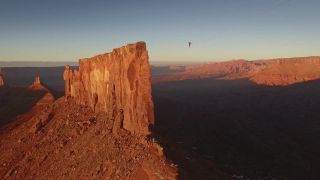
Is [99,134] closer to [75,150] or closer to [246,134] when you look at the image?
[75,150]

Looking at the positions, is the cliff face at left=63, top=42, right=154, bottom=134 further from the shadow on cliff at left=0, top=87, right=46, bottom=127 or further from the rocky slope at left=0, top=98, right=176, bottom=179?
the shadow on cliff at left=0, top=87, right=46, bottom=127

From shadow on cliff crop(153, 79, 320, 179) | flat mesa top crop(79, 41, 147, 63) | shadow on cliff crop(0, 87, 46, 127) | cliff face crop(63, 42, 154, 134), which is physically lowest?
shadow on cliff crop(153, 79, 320, 179)

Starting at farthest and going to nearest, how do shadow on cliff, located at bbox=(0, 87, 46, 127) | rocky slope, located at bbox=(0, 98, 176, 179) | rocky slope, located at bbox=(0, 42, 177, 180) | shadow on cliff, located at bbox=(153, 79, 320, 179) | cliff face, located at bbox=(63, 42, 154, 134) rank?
1. shadow on cliff, located at bbox=(0, 87, 46, 127)
2. shadow on cliff, located at bbox=(153, 79, 320, 179)
3. cliff face, located at bbox=(63, 42, 154, 134)
4. rocky slope, located at bbox=(0, 42, 177, 180)
5. rocky slope, located at bbox=(0, 98, 176, 179)

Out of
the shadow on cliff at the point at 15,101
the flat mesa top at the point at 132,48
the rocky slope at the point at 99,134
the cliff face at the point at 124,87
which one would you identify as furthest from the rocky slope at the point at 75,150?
the shadow on cliff at the point at 15,101

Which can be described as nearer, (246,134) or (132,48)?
(132,48)

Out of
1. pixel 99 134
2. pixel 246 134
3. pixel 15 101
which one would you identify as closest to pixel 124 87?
pixel 99 134

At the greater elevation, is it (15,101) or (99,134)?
(99,134)

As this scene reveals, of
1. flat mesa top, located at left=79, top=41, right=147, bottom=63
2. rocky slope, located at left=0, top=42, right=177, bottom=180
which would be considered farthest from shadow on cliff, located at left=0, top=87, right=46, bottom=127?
flat mesa top, located at left=79, top=41, right=147, bottom=63
